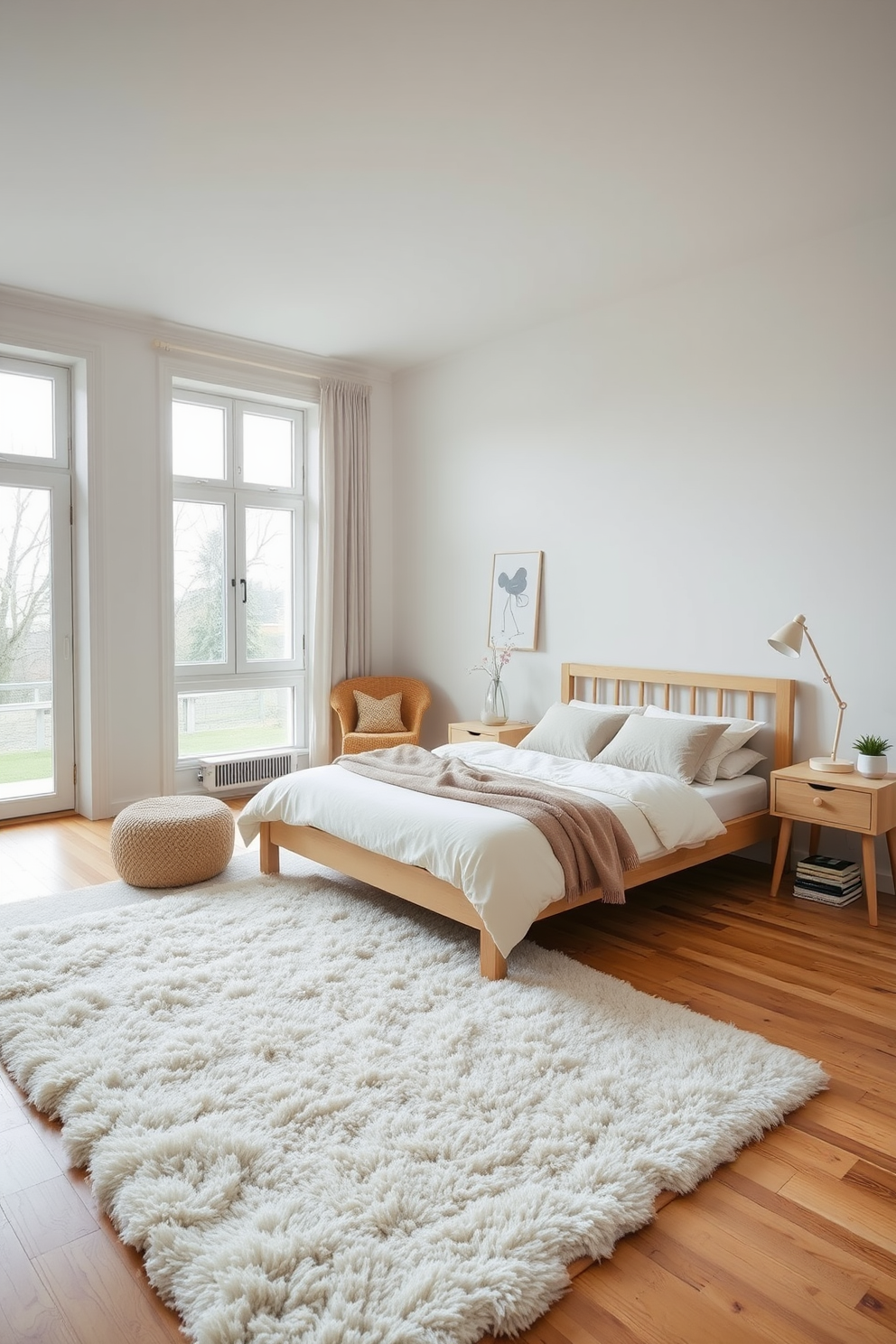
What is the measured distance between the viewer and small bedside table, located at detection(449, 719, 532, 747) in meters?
4.98

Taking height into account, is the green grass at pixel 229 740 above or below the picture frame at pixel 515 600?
below

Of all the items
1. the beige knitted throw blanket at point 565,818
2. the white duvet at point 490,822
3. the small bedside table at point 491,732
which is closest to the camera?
the white duvet at point 490,822

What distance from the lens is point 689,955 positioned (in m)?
3.07

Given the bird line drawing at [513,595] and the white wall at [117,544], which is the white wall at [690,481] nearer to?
the bird line drawing at [513,595]

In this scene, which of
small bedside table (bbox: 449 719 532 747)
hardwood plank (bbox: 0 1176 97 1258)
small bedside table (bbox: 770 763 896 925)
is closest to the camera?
hardwood plank (bbox: 0 1176 97 1258)

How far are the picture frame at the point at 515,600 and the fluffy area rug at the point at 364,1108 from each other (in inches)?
97.8

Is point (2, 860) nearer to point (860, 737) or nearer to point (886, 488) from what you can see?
point (860, 737)

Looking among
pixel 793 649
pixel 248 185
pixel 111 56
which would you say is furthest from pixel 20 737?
pixel 793 649

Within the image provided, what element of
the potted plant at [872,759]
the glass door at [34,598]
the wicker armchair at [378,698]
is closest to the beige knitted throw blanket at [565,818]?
the potted plant at [872,759]

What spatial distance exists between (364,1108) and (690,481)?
3411 millimetres

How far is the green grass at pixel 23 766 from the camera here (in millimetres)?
4887

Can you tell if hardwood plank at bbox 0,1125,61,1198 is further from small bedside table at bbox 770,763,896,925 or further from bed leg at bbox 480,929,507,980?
small bedside table at bbox 770,763,896,925

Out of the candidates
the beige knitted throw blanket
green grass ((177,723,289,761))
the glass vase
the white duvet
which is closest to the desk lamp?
→ the white duvet

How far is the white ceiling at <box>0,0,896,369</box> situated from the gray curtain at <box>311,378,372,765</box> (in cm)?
131
